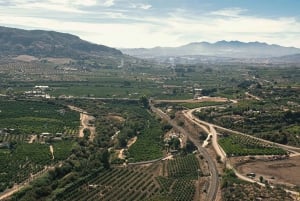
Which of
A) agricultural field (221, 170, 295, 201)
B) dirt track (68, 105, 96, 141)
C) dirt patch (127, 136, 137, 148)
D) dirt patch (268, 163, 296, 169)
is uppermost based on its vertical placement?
agricultural field (221, 170, 295, 201)

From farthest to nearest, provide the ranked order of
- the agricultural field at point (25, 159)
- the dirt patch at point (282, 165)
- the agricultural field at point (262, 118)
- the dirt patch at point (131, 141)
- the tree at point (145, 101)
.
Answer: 1. the tree at point (145, 101)
2. the agricultural field at point (262, 118)
3. the dirt patch at point (131, 141)
4. the dirt patch at point (282, 165)
5. the agricultural field at point (25, 159)

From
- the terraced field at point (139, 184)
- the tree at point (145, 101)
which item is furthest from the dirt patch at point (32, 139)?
the tree at point (145, 101)

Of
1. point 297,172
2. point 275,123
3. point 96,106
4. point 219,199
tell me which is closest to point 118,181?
point 219,199

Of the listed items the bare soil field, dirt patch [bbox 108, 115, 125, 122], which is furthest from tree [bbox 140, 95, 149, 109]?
the bare soil field

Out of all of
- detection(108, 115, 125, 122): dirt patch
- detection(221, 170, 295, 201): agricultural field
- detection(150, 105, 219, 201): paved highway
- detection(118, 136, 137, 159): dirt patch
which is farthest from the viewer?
detection(108, 115, 125, 122): dirt patch

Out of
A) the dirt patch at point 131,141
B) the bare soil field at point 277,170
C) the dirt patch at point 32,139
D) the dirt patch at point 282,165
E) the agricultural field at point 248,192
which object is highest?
the agricultural field at point 248,192

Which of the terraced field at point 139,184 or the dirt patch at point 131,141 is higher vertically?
the terraced field at point 139,184

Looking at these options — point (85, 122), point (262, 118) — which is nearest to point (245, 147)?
point (262, 118)

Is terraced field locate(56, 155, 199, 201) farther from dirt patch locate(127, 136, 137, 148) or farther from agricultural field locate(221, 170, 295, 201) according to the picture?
dirt patch locate(127, 136, 137, 148)

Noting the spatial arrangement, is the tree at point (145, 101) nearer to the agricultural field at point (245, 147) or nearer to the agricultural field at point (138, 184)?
the agricultural field at point (245, 147)
